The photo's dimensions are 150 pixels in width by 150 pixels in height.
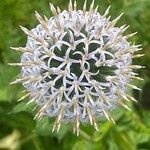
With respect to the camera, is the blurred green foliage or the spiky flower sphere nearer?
the spiky flower sphere

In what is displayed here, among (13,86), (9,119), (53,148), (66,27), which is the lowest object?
(53,148)

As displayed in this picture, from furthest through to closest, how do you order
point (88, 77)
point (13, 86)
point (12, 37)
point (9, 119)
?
point (9, 119), point (12, 37), point (13, 86), point (88, 77)

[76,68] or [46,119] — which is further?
[46,119]

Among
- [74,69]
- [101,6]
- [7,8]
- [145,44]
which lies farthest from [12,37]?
[74,69]

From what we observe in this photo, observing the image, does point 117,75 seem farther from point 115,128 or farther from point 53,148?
point 53,148

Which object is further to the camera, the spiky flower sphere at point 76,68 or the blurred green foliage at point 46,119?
the blurred green foliage at point 46,119
